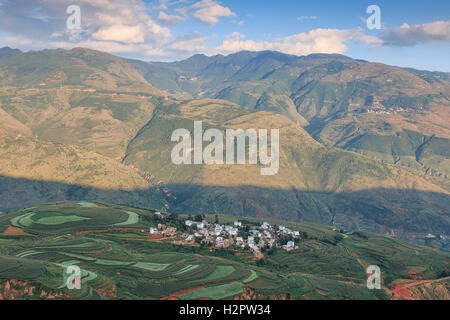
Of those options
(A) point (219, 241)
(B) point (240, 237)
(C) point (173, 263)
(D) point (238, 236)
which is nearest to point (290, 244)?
(B) point (240, 237)

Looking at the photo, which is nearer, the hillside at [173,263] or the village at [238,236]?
the hillside at [173,263]

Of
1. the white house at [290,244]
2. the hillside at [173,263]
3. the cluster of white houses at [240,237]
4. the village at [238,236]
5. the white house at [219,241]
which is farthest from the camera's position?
the white house at [290,244]

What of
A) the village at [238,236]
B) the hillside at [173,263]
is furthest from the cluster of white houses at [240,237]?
the hillside at [173,263]

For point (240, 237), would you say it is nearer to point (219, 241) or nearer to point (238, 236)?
point (238, 236)

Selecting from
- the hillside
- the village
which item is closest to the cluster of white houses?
the village

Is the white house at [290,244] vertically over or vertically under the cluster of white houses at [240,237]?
under

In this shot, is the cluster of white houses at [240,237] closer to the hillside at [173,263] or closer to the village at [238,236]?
the village at [238,236]
